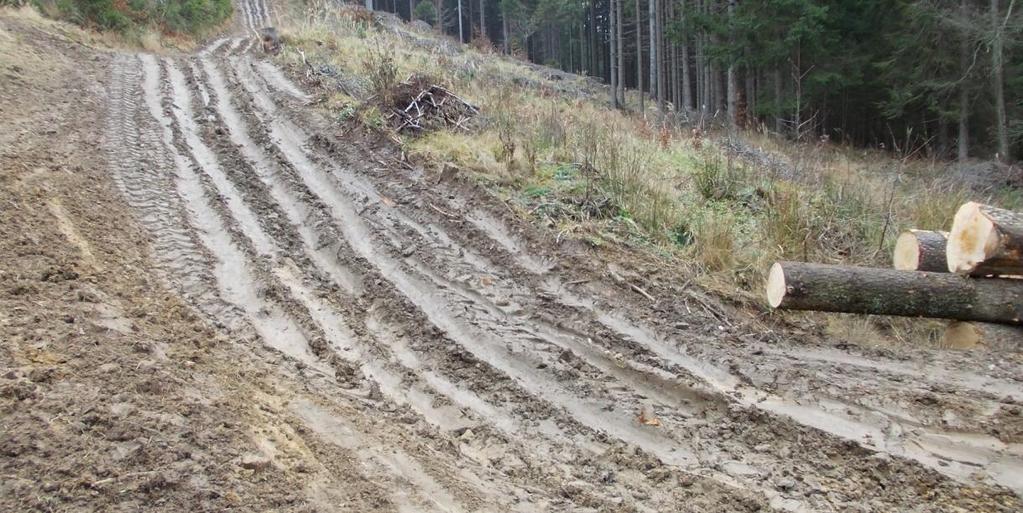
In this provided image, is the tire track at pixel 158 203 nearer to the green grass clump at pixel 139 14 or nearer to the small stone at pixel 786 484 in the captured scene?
the small stone at pixel 786 484

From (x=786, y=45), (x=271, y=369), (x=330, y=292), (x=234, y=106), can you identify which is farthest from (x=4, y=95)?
(x=786, y=45)

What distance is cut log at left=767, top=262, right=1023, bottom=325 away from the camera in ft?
14.5

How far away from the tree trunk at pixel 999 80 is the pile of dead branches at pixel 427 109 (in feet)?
44.0

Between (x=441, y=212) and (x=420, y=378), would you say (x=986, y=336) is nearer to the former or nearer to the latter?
(x=420, y=378)

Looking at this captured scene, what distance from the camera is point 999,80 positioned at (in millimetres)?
15008

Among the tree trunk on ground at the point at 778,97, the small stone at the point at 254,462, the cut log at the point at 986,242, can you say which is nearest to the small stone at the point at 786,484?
the small stone at the point at 254,462

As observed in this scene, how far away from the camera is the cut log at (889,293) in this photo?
14.5 ft

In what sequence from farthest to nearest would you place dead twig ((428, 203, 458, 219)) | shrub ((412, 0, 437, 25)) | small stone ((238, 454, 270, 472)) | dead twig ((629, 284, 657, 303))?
shrub ((412, 0, 437, 25)), dead twig ((428, 203, 458, 219)), dead twig ((629, 284, 657, 303)), small stone ((238, 454, 270, 472))

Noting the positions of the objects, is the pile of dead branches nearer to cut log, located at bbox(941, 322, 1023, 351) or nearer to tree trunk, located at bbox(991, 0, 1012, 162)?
cut log, located at bbox(941, 322, 1023, 351)

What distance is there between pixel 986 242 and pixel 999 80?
14.4m

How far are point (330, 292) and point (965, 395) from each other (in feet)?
14.4

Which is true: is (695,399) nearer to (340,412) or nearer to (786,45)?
(340,412)

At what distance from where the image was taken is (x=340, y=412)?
3.39m

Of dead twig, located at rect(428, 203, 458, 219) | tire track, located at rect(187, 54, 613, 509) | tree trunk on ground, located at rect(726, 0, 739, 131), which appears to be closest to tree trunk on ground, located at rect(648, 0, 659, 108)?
tree trunk on ground, located at rect(726, 0, 739, 131)
